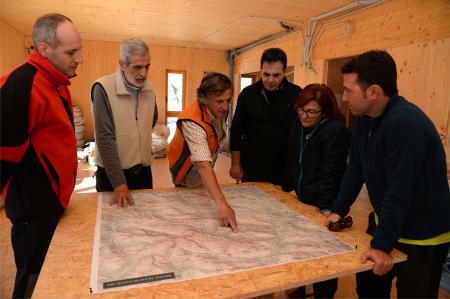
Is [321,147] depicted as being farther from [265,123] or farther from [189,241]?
[189,241]

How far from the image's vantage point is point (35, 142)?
117 cm

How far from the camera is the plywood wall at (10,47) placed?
5.10 meters

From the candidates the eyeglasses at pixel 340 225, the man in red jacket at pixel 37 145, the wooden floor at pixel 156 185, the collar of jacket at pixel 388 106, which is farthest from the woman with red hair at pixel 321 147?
the man in red jacket at pixel 37 145

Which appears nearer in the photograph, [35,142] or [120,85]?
[35,142]

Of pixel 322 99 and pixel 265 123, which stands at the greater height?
pixel 322 99

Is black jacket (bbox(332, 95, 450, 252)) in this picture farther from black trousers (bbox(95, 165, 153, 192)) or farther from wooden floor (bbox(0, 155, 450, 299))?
black trousers (bbox(95, 165, 153, 192))

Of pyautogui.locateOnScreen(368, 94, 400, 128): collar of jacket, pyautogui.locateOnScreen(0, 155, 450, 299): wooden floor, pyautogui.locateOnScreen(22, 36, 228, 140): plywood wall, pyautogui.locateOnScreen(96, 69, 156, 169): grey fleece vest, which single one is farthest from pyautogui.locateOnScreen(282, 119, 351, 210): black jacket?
pyautogui.locateOnScreen(22, 36, 228, 140): plywood wall

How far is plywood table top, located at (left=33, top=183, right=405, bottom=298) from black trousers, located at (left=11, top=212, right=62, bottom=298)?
3.8 inches

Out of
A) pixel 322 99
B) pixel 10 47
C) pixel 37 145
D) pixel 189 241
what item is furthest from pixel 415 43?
pixel 10 47

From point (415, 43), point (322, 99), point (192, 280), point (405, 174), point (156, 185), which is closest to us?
point (192, 280)

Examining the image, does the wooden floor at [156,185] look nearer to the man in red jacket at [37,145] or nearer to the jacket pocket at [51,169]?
the man in red jacket at [37,145]

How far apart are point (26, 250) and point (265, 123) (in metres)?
1.48

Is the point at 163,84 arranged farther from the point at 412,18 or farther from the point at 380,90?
the point at 380,90

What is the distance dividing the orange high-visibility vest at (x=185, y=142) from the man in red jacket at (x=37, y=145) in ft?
1.78
